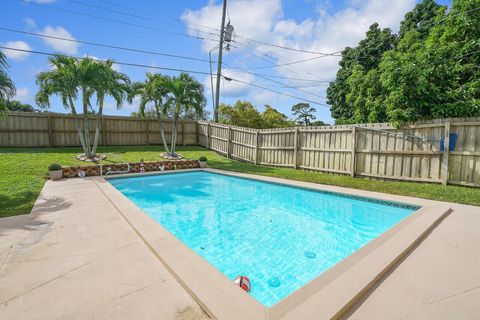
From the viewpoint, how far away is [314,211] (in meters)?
6.09

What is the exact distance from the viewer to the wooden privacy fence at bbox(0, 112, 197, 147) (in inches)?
471

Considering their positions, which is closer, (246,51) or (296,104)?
(246,51)

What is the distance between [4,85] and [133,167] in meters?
5.24

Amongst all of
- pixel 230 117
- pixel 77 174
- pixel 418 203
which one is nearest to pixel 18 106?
pixel 230 117

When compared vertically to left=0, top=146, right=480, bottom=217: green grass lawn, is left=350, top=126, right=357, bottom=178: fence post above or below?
above

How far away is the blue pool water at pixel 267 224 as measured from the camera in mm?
3473

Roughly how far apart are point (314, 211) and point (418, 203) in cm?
229

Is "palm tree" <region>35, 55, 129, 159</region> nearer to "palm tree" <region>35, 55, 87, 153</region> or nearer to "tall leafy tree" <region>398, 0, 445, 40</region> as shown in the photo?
"palm tree" <region>35, 55, 87, 153</region>

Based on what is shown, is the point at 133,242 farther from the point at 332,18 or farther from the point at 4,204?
the point at 332,18

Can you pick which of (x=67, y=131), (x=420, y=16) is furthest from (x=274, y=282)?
(x=420, y=16)

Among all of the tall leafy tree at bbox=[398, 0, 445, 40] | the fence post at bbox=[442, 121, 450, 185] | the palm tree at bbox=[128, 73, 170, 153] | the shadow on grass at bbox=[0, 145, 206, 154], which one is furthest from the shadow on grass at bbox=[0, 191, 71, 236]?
the tall leafy tree at bbox=[398, 0, 445, 40]

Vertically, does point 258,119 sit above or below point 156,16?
below

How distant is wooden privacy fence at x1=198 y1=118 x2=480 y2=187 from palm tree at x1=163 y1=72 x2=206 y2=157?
11.2ft

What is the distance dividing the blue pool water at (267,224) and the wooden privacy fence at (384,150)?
2.16m
